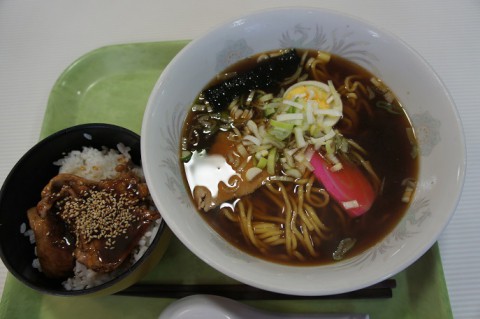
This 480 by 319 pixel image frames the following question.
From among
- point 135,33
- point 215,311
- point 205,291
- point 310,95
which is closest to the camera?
point 215,311

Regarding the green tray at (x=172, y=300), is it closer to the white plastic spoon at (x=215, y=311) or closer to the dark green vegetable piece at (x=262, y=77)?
the white plastic spoon at (x=215, y=311)

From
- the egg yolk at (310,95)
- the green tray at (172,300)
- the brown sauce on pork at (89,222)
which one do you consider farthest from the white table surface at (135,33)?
the egg yolk at (310,95)

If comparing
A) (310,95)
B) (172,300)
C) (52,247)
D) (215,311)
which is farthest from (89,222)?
(310,95)

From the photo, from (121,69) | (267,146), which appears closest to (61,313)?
(267,146)

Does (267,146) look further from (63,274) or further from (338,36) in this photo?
(63,274)

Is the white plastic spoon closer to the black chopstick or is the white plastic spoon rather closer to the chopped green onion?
the black chopstick

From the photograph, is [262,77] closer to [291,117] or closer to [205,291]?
[291,117]
